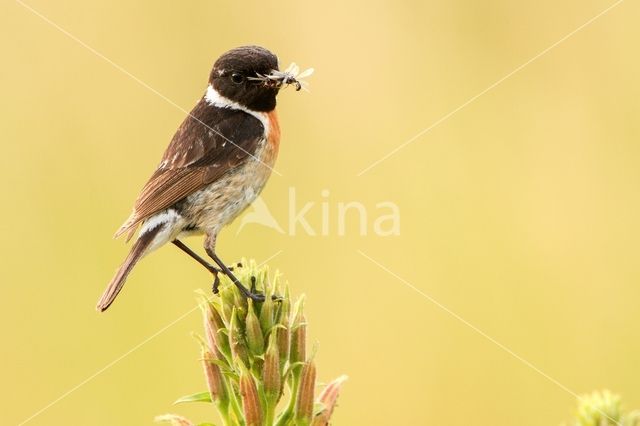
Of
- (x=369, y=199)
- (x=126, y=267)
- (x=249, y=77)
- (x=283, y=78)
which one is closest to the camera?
(x=126, y=267)

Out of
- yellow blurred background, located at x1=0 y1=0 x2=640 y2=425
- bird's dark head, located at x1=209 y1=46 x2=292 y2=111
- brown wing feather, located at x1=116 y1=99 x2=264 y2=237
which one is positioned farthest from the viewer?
yellow blurred background, located at x1=0 y1=0 x2=640 y2=425

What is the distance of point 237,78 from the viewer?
540 cm

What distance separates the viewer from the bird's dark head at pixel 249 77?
17.2 feet

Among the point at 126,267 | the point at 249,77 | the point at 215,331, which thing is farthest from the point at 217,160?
the point at 215,331

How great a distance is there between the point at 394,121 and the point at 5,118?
3.38 metres

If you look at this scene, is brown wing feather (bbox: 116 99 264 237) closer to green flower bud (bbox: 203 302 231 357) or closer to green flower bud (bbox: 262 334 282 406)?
green flower bud (bbox: 203 302 231 357)

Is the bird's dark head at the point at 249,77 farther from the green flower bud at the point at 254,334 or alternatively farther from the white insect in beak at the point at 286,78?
the green flower bud at the point at 254,334

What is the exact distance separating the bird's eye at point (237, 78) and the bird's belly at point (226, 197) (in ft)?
1.38

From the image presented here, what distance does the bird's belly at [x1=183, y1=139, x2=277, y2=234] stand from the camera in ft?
16.2

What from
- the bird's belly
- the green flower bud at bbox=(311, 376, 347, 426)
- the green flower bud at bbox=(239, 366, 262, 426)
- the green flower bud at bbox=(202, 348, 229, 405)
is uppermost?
the bird's belly

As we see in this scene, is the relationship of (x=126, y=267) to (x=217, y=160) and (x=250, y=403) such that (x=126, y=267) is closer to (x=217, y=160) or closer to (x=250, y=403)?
(x=217, y=160)

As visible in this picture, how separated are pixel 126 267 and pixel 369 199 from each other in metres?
3.70

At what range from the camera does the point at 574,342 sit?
6660 mm

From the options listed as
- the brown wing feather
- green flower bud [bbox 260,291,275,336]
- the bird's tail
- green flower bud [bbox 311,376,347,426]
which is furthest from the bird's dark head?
green flower bud [bbox 311,376,347,426]
